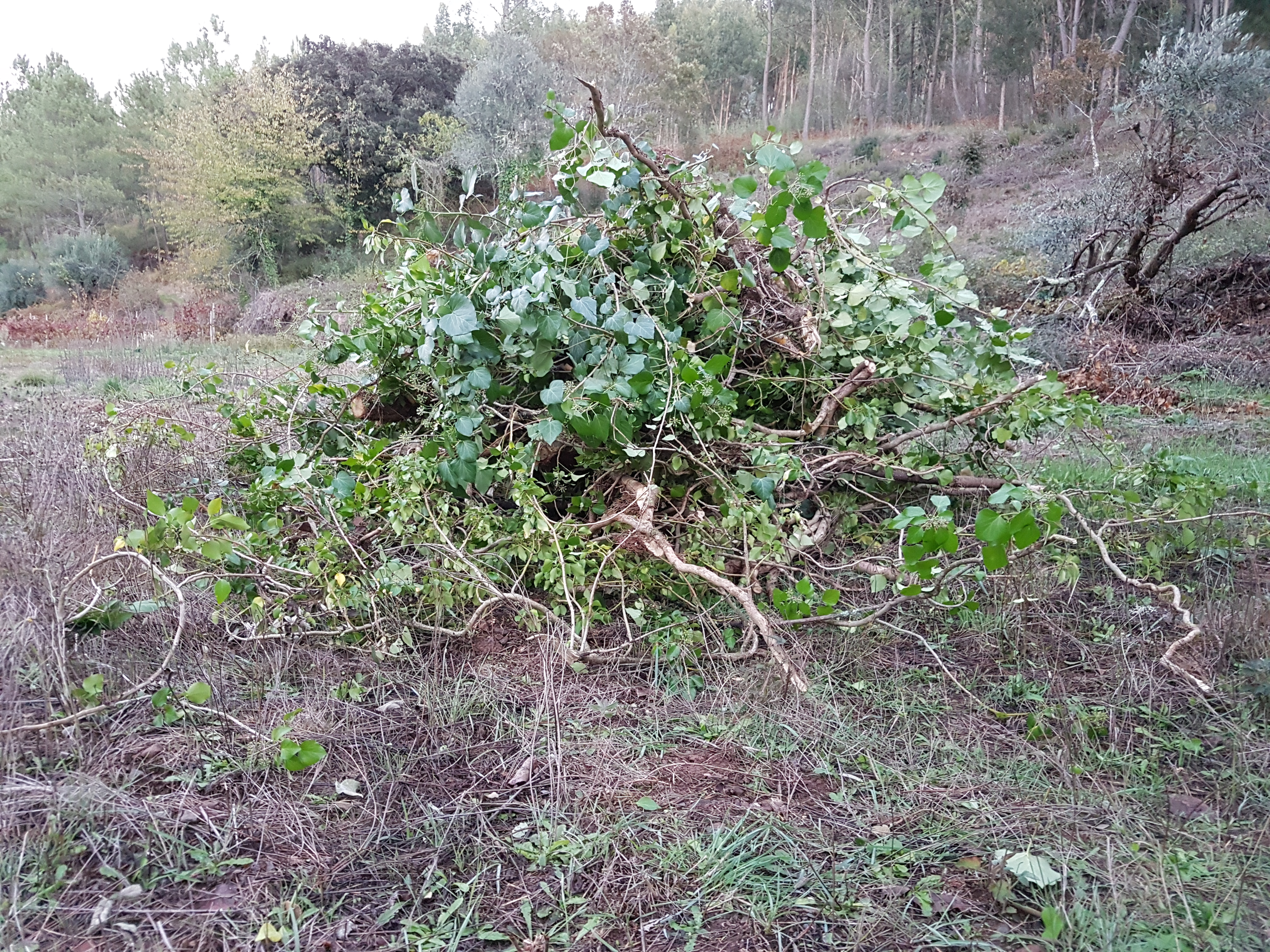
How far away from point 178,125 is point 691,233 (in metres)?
20.6

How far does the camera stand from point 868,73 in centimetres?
2420

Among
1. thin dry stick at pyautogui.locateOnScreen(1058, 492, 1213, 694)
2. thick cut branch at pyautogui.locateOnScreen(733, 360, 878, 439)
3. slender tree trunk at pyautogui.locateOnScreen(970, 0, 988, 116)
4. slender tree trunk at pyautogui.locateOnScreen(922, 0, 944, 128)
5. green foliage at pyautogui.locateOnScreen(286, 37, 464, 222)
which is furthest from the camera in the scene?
slender tree trunk at pyautogui.locateOnScreen(970, 0, 988, 116)

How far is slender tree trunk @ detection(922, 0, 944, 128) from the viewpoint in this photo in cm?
2441

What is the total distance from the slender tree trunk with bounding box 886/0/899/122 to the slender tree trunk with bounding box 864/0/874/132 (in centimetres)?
59

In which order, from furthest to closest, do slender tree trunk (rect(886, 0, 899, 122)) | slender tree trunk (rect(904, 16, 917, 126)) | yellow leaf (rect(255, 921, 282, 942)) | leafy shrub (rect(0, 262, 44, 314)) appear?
slender tree trunk (rect(904, 16, 917, 126)), slender tree trunk (rect(886, 0, 899, 122)), leafy shrub (rect(0, 262, 44, 314)), yellow leaf (rect(255, 921, 282, 942))

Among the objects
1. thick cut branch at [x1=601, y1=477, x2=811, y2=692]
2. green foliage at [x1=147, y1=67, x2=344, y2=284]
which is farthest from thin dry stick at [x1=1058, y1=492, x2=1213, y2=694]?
green foliage at [x1=147, y1=67, x2=344, y2=284]

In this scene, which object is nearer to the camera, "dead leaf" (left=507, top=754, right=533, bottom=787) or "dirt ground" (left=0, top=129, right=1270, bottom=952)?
"dirt ground" (left=0, top=129, right=1270, bottom=952)

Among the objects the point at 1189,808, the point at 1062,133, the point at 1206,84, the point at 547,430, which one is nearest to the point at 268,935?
the point at 547,430

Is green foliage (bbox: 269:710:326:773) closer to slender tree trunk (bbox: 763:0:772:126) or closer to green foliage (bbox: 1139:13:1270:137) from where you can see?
green foliage (bbox: 1139:13:1270:137)

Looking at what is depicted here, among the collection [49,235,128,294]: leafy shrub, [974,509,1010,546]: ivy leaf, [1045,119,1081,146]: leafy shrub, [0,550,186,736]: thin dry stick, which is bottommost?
[0,550,186,736]: thin dry stick

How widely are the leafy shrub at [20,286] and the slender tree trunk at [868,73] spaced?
2400cm

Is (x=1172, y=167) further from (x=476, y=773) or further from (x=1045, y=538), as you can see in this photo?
(x=476, y=773)

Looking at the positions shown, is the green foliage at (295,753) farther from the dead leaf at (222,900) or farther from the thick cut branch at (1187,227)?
the thick cut branch at (1187,227)

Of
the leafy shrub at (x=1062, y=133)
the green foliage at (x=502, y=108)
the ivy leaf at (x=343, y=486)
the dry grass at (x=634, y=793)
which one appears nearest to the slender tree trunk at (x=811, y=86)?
the leafy shrub at (x=1062, y=133)
